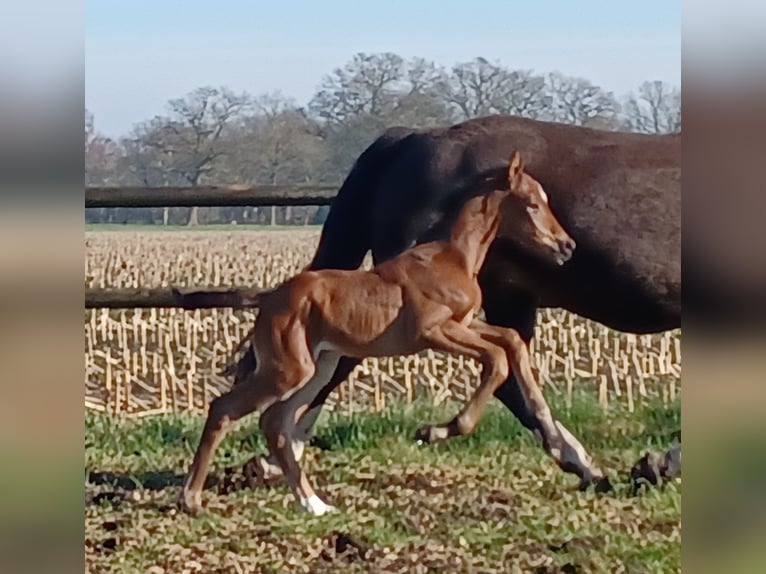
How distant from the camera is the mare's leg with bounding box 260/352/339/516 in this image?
4.63 metres

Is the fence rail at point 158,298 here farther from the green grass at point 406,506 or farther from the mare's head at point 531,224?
the mare's head at point 531,224

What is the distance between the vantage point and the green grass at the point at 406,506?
4660 millimetres

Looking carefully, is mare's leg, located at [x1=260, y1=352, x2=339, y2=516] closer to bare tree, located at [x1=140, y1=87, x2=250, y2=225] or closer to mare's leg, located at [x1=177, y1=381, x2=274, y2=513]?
mare's leg, located at [x1=177, y1=381, x2=274, y2=513]

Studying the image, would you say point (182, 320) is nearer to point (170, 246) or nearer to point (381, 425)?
point (170, 246)

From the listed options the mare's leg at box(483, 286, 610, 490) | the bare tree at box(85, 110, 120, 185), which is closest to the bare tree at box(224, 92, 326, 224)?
the bare tree at box(85, 110, 120, 185)

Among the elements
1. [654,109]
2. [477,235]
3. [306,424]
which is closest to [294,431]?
[306,424]

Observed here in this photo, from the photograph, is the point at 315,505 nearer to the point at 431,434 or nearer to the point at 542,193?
the point at 431,434

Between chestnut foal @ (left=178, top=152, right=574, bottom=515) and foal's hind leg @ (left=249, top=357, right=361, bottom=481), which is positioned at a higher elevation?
chestnut foal @ (left=178, top=152, right=574, bottom=515)

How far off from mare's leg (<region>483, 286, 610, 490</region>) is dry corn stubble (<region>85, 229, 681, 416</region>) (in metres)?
0.06

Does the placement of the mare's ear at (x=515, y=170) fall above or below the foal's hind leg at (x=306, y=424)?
above

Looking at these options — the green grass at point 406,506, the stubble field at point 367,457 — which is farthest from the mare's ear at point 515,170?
the green grass at point 406,506

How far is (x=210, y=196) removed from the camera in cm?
470

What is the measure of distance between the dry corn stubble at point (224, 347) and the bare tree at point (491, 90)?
2.07ft

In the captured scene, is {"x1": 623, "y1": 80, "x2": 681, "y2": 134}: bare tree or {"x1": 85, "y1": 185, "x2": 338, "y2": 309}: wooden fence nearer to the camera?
{"x1": 623, "y1": 80, "x2": 681, "y2": 134}: bare tree
